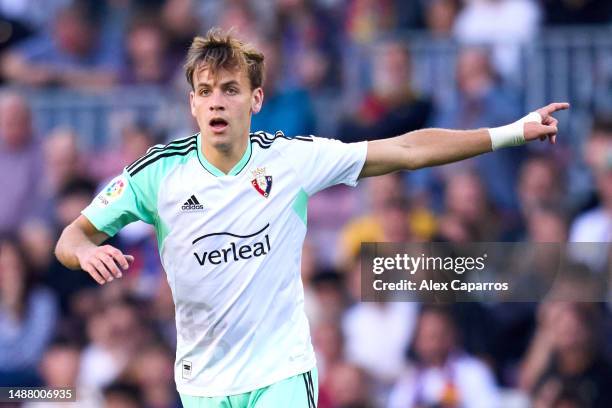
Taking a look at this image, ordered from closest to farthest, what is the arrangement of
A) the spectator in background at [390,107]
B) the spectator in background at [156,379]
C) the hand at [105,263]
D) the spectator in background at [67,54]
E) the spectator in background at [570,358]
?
the hand at [105,263]
the spectator in background at [570,358]
the spectator in background at [156,379]
the spectator in background at [390,107]
the spectator in background at [67,54]

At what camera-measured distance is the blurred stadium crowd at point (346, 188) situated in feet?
30.9

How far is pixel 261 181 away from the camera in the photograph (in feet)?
19.0

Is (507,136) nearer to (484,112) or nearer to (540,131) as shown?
(540,131)

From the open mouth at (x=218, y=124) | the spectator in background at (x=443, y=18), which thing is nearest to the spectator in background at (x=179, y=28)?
the spectator in background at (x=443, y=18)

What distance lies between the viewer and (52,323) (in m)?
10.5

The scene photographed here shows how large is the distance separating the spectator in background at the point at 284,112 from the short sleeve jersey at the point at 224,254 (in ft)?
15.3

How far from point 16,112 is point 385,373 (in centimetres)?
420

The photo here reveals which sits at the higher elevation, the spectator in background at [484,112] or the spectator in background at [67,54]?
the spectator in background at [67,54]

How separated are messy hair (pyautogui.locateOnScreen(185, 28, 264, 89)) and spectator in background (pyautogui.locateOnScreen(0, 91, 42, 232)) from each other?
18.8 feet

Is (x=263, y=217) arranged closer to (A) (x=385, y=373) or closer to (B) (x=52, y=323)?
(A) (x=385, y=373)

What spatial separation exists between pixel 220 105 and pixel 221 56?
24cm

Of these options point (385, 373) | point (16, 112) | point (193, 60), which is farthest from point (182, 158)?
point (16, 112)

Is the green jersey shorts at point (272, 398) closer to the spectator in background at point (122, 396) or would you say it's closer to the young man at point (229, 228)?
the young man at point (229, 228)

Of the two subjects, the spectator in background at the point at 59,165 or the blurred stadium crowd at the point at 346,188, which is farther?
the spectator in background at the point at 59,165
